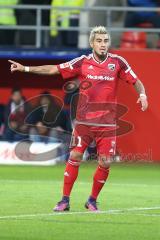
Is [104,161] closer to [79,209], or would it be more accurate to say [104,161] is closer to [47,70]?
[79,209]

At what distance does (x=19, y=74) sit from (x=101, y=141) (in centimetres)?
1321

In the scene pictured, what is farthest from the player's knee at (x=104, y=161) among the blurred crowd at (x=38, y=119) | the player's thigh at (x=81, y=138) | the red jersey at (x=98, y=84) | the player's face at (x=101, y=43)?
the blurred crowd at (x=38, y=119)

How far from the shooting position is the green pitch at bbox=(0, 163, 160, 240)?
1001cm

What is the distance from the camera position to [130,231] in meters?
10.2

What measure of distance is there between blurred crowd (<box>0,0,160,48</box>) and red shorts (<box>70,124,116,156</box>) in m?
9.68

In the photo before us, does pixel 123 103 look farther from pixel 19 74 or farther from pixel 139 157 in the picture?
pixel 19 74

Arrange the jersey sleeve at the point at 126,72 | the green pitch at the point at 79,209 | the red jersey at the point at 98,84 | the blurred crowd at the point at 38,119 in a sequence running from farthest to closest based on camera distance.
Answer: the blurred crowd at the point at 38,119
the jersey sleeve at the point at 126,72
the red jersey at the point at 98,84
the green pitch at the point at 79,209

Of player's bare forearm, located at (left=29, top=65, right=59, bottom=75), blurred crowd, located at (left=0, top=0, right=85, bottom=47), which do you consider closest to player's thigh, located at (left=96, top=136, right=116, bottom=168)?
player's bare forearm, located at (left=29, top=65, right=59, bottom=75)

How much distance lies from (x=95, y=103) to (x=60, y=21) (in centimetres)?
1106

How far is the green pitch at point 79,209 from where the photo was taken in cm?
1001

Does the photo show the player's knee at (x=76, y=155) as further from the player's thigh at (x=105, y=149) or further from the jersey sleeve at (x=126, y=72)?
the jersey sleeve at (x=126, y=72)

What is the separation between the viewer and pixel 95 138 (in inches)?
470

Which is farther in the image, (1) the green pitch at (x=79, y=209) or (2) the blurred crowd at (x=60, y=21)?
(2) the blurred crowd at (x=60, y=21)

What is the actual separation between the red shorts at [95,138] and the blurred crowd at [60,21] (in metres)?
9.68
